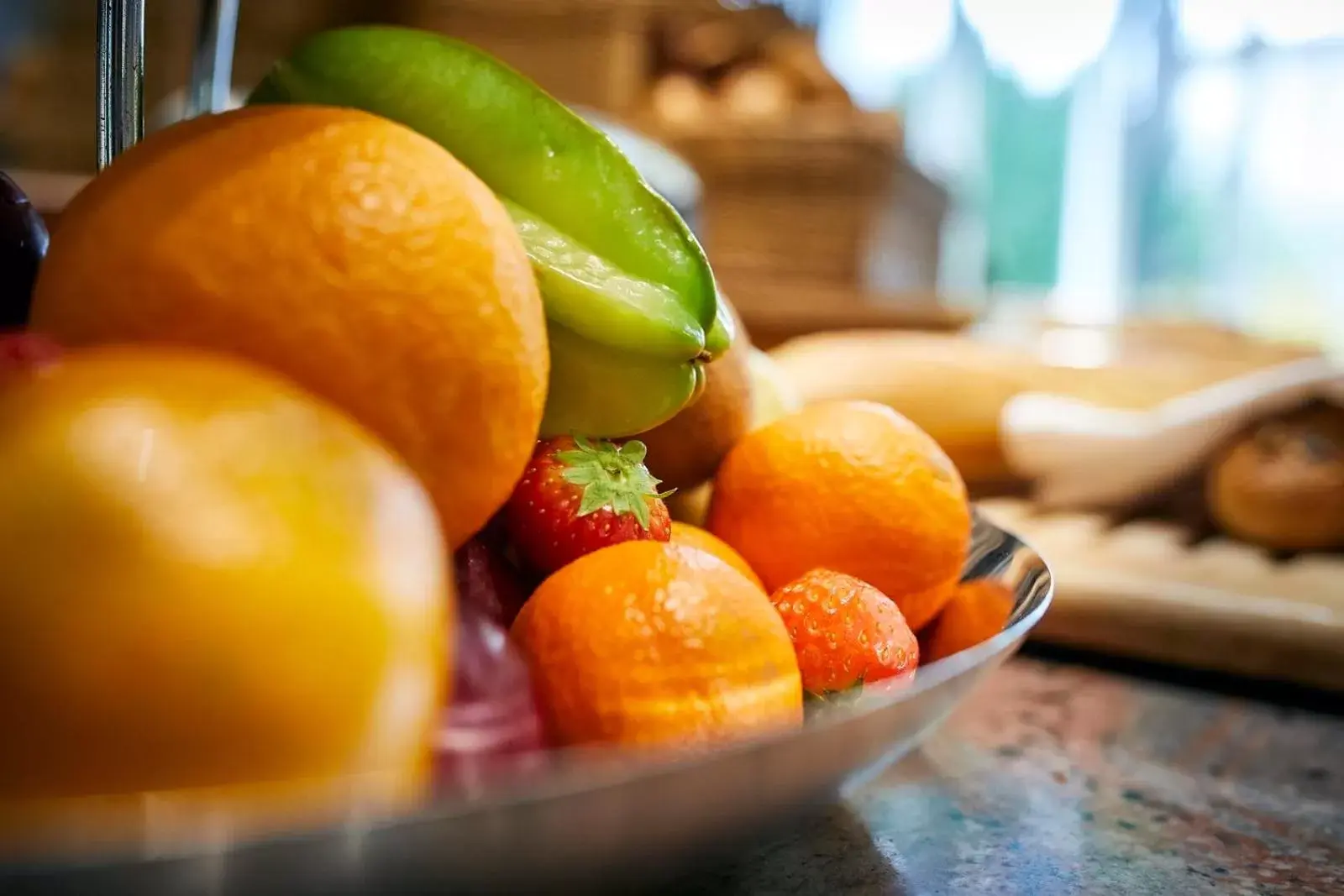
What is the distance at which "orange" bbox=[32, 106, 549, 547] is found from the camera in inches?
8.9

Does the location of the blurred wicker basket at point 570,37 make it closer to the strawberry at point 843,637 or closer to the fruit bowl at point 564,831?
the strawberry at point 843,637

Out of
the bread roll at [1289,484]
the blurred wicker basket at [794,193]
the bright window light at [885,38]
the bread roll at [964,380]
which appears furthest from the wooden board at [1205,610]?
the bright window light at [885,38]

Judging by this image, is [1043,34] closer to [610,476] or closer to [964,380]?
[964,380]

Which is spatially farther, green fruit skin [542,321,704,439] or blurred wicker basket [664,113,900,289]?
blurred wicker basket [664,113,900,289]

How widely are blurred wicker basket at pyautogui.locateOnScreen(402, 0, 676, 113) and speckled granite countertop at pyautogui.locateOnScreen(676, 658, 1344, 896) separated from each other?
1382mm

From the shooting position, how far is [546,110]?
321 millimetres

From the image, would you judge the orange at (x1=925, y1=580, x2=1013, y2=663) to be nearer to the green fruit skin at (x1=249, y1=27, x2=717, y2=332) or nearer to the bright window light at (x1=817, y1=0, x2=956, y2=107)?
the green fruit skin at (x1=249, y1=27, x2=717, y2=332)

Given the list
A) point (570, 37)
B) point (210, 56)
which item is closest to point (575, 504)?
point (210, 56)

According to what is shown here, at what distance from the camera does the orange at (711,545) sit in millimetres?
355

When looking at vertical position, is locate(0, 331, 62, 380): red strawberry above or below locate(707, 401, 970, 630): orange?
above

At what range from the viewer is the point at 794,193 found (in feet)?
5.18

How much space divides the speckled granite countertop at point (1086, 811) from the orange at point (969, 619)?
0.07 m

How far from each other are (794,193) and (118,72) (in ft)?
4.16

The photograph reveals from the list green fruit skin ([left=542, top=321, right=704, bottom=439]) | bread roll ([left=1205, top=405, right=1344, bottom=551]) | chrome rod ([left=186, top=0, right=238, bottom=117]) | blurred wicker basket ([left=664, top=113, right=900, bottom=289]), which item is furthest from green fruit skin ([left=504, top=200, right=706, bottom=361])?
blurred wicker basket ([left=664, top=113, right=900, bottom=289])
